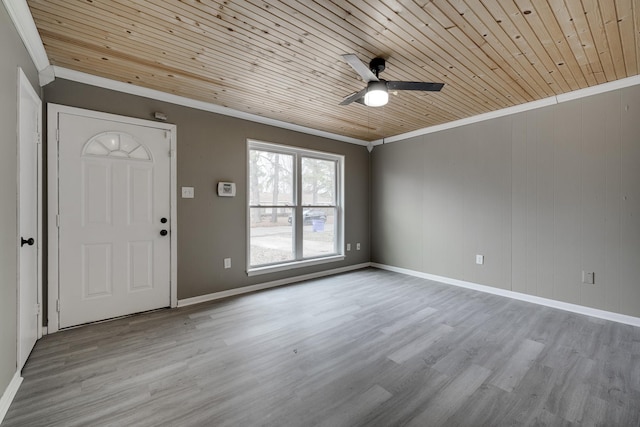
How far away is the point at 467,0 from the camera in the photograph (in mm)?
1839

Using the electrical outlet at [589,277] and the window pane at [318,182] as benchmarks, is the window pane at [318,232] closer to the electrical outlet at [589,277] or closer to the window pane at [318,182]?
the window pane at [318,182]

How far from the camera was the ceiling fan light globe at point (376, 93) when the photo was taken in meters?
2.46

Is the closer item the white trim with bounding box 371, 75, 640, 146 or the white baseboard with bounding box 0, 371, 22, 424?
the white baseboard with bounding box 0, 371, 22, 424

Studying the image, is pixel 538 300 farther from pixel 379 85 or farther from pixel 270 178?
pixel 270 178

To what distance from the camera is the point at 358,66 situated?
2.22m

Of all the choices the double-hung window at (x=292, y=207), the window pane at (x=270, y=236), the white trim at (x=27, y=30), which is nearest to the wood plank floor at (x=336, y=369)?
the window pane at (x=270, y=236)

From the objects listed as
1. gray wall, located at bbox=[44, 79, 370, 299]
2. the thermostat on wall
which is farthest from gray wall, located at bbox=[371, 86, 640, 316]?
the thermostat on wall

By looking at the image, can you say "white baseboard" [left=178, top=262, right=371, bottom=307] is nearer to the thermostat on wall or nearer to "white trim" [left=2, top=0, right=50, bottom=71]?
the thermostat on wall

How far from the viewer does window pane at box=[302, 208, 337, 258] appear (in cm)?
482

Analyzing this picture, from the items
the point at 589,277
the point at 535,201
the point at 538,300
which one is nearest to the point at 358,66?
the point at 535,201

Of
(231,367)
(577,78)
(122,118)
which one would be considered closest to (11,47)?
(122,118)

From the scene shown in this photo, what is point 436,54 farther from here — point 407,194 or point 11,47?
point 11,47

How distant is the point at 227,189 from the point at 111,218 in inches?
51.6

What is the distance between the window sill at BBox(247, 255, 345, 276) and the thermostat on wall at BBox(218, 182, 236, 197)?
113cm
